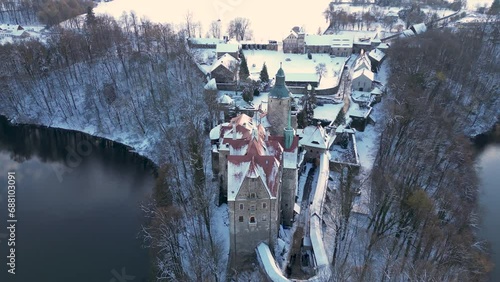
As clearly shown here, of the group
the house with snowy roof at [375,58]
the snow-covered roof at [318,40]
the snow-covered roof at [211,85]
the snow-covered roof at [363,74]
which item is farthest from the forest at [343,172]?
the snow-covered roof at [318,40]

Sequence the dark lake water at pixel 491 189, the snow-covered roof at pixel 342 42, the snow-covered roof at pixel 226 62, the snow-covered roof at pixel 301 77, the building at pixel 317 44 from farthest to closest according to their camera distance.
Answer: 1. the snow-covered roof at pixel 342 42
2. the building at pixel 317 44
3. the snow-covered roof at pixel 226 62
4. the snow-covered roof at pixel 301 77
5. the dark lake water at pixel 491 189

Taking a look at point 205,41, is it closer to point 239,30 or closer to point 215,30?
point 215,30

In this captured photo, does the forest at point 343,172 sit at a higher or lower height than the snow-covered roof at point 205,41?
lower

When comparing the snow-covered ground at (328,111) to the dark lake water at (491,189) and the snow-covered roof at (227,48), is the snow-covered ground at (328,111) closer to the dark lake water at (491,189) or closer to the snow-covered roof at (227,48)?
the dark lake water at (491,189)

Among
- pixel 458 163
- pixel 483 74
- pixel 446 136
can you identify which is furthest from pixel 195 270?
pixel 483 74

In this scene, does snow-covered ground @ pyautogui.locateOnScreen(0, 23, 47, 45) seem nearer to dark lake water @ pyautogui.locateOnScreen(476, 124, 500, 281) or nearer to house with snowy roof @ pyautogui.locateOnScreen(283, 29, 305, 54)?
house with snowy roof @ pyautogui.locateOnScreen(283, 29, 305, 54)

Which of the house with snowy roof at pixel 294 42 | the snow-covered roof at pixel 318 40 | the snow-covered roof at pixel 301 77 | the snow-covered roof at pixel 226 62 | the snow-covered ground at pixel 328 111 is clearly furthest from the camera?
the snow-covered roof at pixel 318 40

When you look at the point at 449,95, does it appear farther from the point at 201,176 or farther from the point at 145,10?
the point at 145,10
